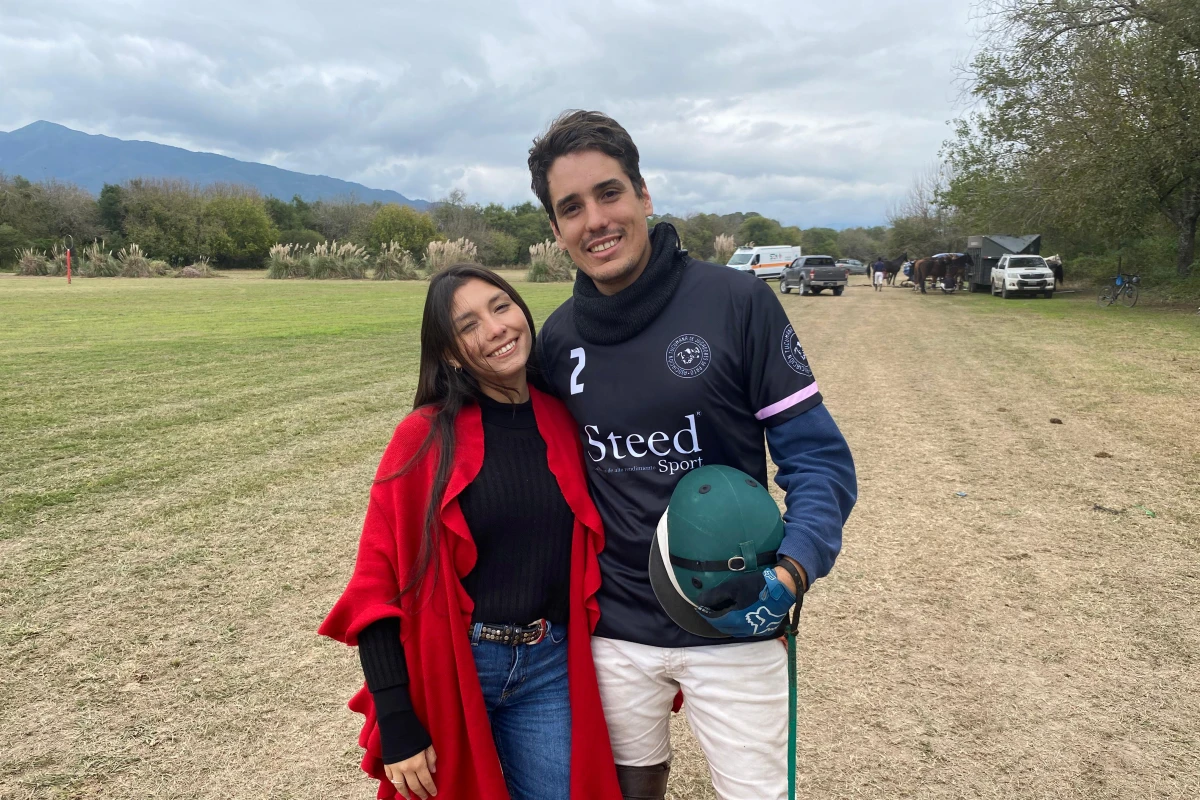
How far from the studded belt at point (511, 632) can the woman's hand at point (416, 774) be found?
298mm

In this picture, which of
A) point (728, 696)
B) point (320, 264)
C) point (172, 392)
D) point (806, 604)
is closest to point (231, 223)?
point (320, 264)

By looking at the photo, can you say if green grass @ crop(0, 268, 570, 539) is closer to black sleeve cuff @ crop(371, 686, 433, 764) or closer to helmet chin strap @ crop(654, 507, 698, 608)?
black sleeve cuff @ crop(371, 686, 433, 764)

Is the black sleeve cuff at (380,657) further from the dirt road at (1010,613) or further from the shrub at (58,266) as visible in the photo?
the shrub at (58,266)

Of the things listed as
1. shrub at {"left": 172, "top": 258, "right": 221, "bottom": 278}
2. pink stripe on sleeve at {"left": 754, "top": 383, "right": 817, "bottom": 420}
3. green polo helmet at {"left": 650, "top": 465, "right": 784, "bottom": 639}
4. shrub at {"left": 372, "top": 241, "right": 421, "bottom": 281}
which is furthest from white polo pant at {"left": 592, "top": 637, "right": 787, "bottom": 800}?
shrub at {"left": 172, "top": 258, "right": 221, "bottom": 278}

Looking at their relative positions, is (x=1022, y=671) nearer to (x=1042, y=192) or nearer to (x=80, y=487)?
(x=80, y=487)

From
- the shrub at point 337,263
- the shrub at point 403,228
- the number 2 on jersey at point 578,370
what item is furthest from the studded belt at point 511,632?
the shrub at point 403,228

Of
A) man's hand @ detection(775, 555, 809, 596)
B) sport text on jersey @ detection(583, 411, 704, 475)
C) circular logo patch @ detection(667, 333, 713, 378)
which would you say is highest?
circular logo patch @ detection(667, 333, 713, 378)

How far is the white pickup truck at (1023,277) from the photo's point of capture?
1240 inches

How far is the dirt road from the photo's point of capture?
3.13 metres

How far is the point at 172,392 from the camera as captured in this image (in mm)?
9922

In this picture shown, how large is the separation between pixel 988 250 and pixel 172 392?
128 feet

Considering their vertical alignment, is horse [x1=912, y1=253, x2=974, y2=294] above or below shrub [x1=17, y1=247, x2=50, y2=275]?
above

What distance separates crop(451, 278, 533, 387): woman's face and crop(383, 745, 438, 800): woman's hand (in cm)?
98

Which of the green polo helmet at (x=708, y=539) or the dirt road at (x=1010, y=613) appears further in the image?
the dirt road at (x=1010, y=613)
